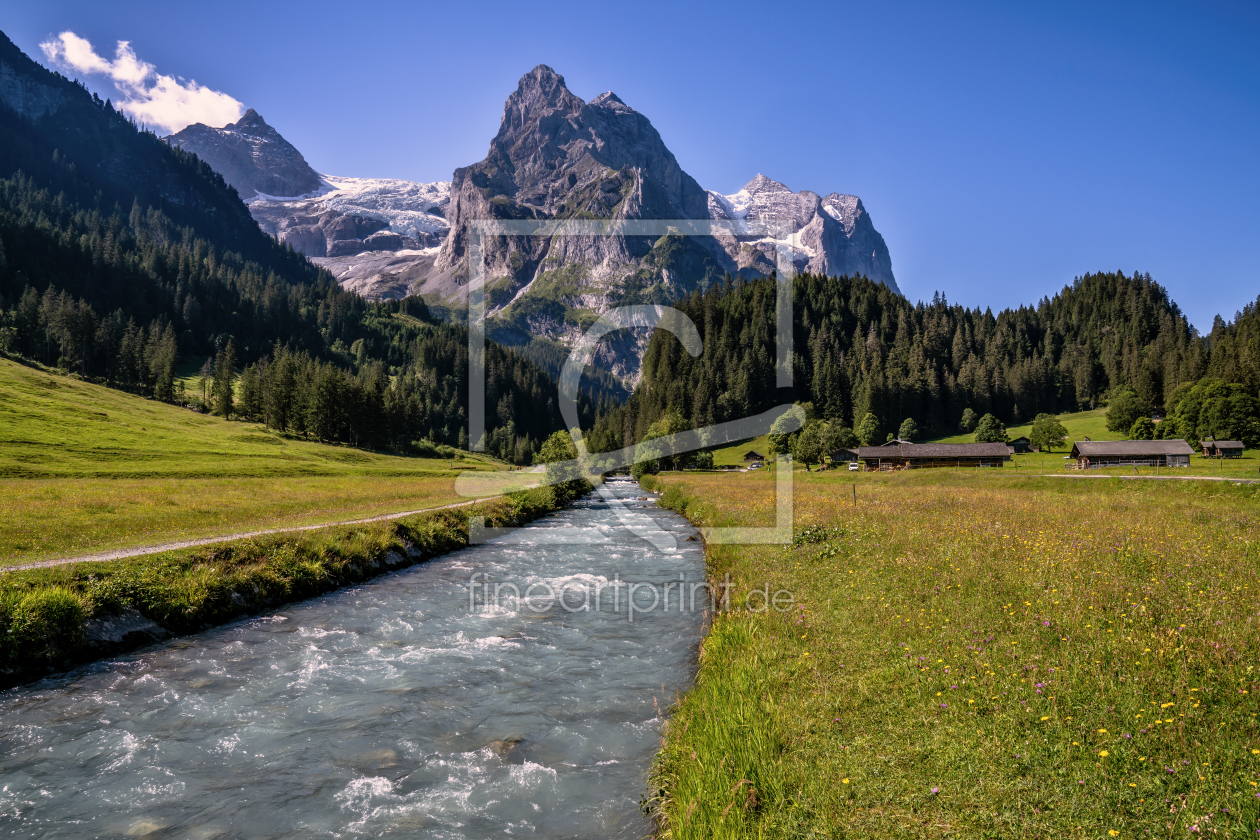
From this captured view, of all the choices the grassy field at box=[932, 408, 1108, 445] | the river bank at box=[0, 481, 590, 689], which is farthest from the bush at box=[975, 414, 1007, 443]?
the river bank at box=[0, 481, 590, 689]

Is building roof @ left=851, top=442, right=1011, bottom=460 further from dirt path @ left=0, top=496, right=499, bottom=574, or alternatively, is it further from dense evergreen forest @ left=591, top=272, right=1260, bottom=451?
dirt path @ left=0, top=496, right=499, bottom=574

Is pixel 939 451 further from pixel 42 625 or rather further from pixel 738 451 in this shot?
pixel 42 625

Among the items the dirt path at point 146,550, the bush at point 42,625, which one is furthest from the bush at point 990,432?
the bush at point 42,625

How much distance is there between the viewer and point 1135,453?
97312 mm

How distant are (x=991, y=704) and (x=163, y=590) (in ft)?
70.5

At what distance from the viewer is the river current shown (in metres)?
8.87

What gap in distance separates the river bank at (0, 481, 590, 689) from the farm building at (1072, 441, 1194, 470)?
4439 inches

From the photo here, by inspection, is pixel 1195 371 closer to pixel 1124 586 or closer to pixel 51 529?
pixel 1124 586

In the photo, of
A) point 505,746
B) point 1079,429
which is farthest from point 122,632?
point 1079,429

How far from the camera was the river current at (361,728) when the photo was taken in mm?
8867

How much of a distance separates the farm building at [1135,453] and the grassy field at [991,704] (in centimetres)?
10403

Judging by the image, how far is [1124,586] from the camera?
12.3 metres

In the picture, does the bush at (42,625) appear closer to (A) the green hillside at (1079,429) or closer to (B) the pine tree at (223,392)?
(B) the pine tree at (223,392)

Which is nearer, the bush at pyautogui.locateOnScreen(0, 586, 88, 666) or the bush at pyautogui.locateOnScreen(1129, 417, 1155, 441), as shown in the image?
the bush at pyautogui.locateOnScreen(0, 586, 88, 666)
